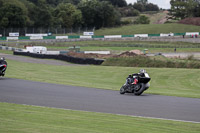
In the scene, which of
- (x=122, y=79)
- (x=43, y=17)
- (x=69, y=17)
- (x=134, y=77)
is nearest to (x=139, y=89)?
(x=134, y=77)

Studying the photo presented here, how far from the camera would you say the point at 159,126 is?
937cm

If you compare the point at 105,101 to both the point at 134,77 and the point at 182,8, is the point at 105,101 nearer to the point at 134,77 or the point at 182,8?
the point at 134,77

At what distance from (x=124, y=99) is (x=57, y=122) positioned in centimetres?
586

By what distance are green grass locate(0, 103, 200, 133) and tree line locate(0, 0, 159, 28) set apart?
305 feet

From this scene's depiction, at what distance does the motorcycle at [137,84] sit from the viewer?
52.0 feet

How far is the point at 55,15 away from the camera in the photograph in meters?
124

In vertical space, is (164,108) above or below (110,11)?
below

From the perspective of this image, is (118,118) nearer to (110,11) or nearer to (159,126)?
(159,126)

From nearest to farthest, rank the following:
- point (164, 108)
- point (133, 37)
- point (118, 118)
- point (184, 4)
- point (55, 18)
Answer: point (118, 118)
point (164, 108)
point (133, 37)
point (55, 18)
point (184, 4)

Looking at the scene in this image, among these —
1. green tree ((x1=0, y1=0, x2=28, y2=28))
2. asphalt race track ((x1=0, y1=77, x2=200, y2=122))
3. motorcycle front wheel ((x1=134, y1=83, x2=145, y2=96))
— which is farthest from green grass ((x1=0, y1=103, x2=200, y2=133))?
green tree ((x1=0, y1=0, x2=28, y2=28))

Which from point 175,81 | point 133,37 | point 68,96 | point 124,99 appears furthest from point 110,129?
point 133,37

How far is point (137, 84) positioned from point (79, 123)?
23.5ft

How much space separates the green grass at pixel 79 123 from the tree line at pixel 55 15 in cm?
9296

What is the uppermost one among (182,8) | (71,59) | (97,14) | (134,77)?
→ (182,8)
